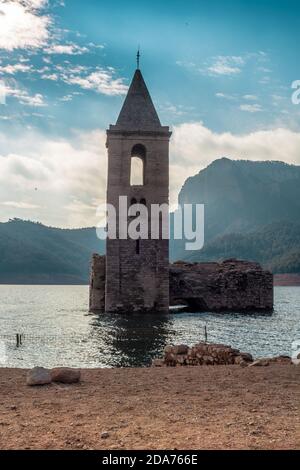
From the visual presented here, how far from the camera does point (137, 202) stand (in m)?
43.4

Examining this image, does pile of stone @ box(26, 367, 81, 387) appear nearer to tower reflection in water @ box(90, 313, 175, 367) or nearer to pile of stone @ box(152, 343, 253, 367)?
pile of stone @ box(152, 343, 253, 367)

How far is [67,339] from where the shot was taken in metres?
27.2

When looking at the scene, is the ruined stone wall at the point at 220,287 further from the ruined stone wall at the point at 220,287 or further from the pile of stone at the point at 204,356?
the pile of stone at the point at 204,356

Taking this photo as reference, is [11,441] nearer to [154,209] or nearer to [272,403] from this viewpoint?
[272,403]

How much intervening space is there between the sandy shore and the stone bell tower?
3155cm

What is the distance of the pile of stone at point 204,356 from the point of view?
14.3m

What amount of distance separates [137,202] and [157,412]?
3665 cm

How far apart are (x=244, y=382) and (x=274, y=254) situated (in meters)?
185

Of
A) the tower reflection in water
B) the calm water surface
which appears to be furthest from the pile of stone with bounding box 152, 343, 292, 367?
the calm water surface

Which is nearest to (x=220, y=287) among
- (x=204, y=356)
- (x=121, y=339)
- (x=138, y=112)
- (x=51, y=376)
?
(x=138, y=112)

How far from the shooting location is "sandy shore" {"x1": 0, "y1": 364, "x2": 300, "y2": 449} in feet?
19.0

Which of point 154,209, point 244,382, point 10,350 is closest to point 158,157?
point 154,209

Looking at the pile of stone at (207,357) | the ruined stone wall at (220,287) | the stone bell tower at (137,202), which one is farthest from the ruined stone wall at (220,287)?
the pile of stone at (207,357)

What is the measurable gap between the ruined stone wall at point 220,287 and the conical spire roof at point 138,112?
1668 cm
